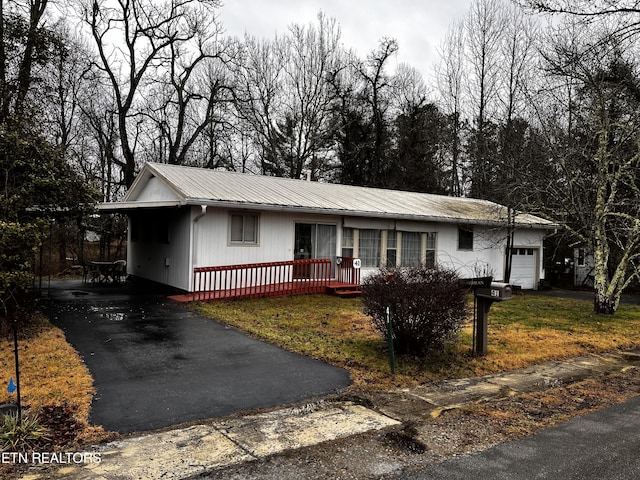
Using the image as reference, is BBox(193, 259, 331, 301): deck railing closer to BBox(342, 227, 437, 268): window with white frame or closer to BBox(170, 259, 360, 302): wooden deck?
BBox(170, 259, 360, 302): wooden deck

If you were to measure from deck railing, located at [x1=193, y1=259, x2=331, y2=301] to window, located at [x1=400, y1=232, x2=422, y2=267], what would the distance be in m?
3.49

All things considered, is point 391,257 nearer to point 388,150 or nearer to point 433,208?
point 433,208

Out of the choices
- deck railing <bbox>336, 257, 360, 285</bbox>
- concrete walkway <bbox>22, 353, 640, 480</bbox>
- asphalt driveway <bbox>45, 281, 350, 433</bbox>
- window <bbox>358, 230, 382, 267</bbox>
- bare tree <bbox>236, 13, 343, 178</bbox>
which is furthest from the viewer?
bare tree <bbox>236, 13, 343, 178</bbox>

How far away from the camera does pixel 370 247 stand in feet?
53.2

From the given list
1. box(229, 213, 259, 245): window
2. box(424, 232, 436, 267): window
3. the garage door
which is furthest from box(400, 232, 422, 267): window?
box(229, 213, 259, 245): window

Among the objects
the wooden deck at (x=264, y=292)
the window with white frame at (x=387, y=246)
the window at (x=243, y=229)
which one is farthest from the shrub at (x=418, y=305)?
the window with white frame at (x=387, y=246)

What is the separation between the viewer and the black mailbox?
22.6 ft

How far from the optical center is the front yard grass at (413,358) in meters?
6.77

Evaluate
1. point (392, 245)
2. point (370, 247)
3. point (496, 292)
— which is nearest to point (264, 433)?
point (496, 292)

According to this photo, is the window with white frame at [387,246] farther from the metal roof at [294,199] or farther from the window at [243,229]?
the window at [243,229]

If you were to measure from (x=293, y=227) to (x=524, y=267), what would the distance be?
11866 mm

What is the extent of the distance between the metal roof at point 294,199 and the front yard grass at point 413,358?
2.76 m

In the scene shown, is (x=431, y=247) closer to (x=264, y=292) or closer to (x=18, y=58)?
(x=264, y=292)

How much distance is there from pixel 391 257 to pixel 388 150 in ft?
57.5
